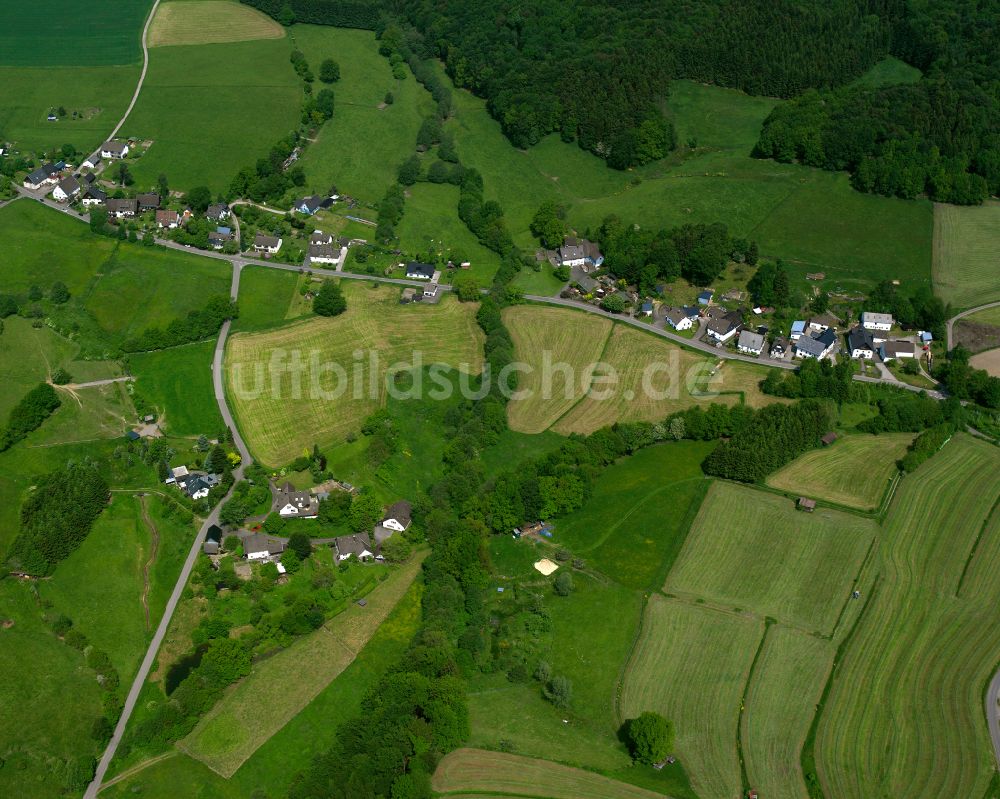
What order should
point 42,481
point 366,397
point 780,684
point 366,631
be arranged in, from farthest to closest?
point 366,397 < point 42,481 < point 366,631 < point 780,684

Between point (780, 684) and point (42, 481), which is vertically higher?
point (42, 481)

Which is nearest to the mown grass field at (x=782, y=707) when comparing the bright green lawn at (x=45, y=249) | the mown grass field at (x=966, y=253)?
the mown grass field at (x=966, y=253)

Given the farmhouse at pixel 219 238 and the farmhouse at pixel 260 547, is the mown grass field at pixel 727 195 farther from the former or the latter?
the farmhouse at pixel 260 547

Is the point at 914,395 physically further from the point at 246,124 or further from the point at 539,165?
the point at 246,124

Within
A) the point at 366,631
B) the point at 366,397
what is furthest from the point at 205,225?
the point at 366,631

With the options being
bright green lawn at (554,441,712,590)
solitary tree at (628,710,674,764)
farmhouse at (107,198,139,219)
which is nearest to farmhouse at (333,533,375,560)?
bright green lawn at (554,441,712,590)

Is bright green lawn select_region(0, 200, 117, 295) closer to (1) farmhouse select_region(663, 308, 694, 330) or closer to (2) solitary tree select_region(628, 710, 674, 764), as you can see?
(1) farmhouse select_region(663, 308, 694, 330)

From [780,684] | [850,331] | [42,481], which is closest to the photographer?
[780,684]
